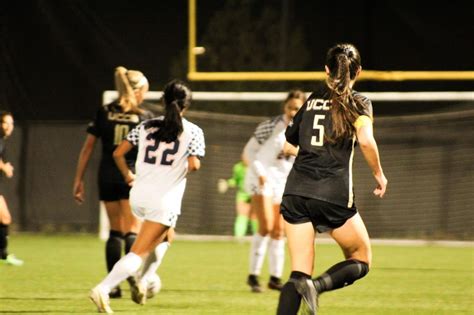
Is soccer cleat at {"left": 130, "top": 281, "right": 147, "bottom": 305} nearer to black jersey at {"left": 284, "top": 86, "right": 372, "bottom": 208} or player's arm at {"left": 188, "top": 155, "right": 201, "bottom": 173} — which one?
player's arm at {"left": 188, "top": 155, "right": 201, "bottom": 173}

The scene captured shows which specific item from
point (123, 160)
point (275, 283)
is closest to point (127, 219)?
point (123, 160)

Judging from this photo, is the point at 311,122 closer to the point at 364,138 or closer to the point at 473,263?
the point at 364,138

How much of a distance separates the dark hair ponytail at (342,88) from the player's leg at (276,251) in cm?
379

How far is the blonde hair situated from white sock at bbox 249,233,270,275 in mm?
1847

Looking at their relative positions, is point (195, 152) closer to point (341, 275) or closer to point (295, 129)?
point (295, 129)

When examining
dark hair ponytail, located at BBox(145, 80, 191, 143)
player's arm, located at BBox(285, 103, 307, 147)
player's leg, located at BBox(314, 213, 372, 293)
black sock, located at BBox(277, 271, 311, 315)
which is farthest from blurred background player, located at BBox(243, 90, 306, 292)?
black sock, located at BBox(277, 271, 311, 315)

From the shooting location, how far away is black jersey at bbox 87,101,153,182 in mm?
9180

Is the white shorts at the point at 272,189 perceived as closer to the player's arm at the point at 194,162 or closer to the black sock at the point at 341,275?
the player's arm at the point at 194,162

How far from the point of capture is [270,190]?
1022 centimetres

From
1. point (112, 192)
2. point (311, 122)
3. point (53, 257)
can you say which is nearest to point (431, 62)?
point (53, 257)

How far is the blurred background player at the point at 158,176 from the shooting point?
26.0 ft

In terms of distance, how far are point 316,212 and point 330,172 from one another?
0.76 ft

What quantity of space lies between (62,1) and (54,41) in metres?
0.72

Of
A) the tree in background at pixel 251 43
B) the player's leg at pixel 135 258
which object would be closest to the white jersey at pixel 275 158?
the player's leg at pixel 135 258
